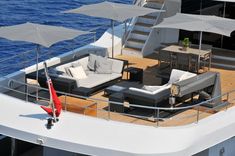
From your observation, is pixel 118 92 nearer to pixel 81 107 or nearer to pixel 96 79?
pixel 81 107

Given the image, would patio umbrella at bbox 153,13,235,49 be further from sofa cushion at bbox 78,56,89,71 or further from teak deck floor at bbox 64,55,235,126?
sofa cushion at bbox 78,56,89,71

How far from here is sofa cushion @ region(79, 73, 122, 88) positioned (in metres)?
13.8

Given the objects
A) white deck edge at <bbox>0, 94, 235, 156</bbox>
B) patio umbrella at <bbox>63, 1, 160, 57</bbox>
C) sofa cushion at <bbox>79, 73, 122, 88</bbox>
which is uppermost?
patio umbrella at <bbox>63, 1, 160, 57</bbox>

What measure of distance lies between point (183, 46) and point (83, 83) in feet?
11.7

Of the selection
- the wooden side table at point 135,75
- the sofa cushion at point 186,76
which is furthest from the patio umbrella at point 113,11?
the sofa cushion at point 186,76

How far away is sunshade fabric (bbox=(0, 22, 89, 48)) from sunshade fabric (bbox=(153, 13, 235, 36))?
236 centimetres

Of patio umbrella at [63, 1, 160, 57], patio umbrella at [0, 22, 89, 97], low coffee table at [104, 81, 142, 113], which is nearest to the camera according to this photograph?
low coffee table at [104, 81, 142, 113]

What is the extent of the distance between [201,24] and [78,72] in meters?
3.24

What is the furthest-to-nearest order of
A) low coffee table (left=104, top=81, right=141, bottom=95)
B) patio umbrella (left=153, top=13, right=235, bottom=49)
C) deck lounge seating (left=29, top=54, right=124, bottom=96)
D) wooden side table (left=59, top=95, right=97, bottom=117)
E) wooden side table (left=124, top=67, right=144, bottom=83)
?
wooden side table (left=124, top=67, right=144, bottom=83)
patio umbrella (left=153, top=13, right=235, bottom=49)
deck lounge seating (left=29, top=54, right=124, bottom=96)
low coffee table (left=104, top=81, right=141, bottom=95)
wooden side table (left=59, top=95, right=97, bottom=117)

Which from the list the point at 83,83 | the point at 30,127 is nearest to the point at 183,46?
the point at 83,83

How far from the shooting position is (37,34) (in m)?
13.0

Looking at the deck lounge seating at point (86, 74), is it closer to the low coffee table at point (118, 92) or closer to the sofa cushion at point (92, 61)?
the sofa cushion at point (92, 61)

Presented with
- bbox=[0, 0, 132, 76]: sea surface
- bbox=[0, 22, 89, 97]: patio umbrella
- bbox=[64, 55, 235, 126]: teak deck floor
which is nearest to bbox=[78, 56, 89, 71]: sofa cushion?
bbox=[64, 55, 235, 126]: teak deck floor

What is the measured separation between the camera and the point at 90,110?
39.4 ft
